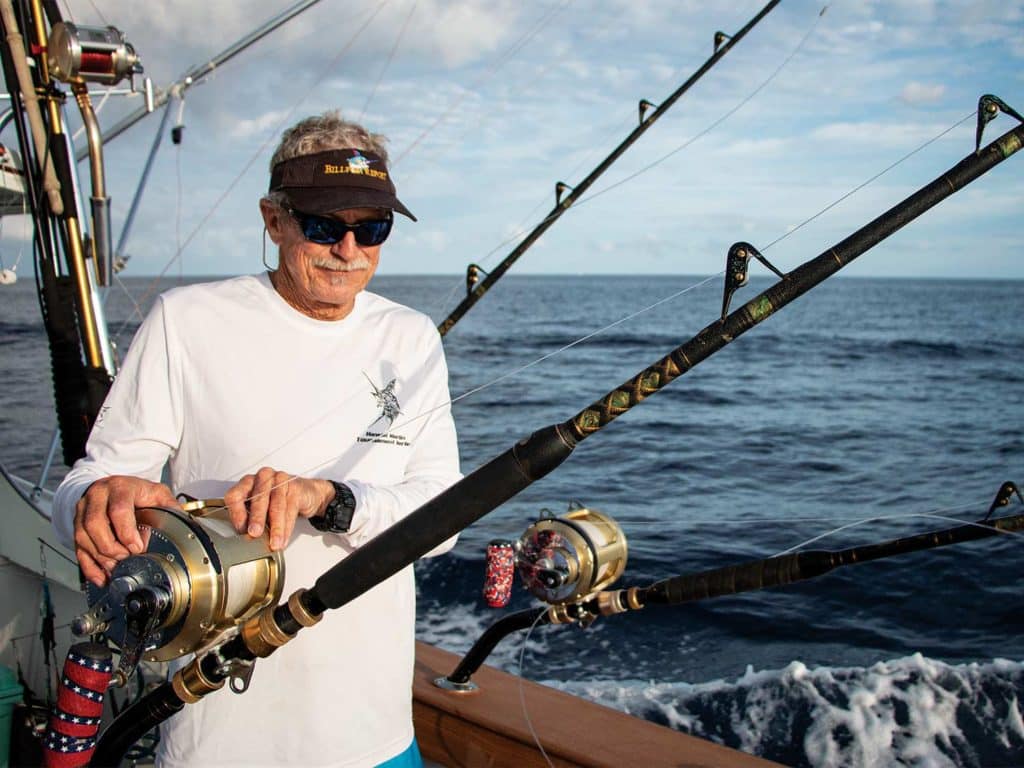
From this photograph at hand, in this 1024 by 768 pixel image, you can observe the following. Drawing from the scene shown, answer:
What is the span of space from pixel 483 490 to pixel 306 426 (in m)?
0.52

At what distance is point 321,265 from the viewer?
171 cm

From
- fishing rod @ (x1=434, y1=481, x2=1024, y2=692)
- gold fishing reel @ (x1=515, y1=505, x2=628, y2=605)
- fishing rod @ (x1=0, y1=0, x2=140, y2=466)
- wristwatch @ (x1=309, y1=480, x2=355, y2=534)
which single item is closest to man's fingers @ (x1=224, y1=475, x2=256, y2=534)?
wristwatch @ (x1=309, y1=480, x2=355, y2=534)

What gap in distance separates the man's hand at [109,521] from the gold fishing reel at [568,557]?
1252mm

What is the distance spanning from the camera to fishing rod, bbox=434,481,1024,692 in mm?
1979

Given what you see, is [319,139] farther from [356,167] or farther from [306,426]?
[306,426]

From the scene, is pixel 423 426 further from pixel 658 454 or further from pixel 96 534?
pixel 658 454

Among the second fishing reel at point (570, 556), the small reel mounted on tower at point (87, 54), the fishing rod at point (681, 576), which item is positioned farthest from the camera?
the small reel mounted on tower at point (87, 54)

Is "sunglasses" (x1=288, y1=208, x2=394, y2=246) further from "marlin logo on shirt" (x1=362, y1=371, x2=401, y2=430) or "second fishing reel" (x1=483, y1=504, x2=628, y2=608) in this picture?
"second fishing reel" (x1=483, y1=504, x2=628, y2=608)

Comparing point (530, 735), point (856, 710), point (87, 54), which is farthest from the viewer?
point (856, 710)

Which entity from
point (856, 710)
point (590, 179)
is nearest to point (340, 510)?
point (590, 179)

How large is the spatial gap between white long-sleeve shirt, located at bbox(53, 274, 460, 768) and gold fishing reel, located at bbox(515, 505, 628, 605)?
70 centimetres

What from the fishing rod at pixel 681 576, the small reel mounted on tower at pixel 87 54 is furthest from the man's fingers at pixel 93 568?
the small reel mounted on tower at pixel 87 54

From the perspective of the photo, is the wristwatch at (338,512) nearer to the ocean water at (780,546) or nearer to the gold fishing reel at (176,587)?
the gold fishing reel at (176,587)

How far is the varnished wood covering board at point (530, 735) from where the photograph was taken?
2266 millimetres
